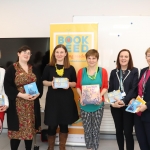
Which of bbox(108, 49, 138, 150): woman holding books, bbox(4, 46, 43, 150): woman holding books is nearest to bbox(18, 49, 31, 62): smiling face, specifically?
bbox(4, 46, 43, 150): woman holding books

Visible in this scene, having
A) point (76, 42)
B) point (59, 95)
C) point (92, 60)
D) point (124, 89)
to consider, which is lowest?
point (59, 95)

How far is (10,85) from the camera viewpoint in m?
2.23

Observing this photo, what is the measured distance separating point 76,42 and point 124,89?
109cm

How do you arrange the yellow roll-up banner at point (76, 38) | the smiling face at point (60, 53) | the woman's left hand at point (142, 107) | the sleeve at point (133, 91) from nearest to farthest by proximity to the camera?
the woman's left hand at point (142, 107) → the sleeve at point (133, 91) → the smiling face at point (60, 53) → the yellow roll-up banner at point (76, 38)

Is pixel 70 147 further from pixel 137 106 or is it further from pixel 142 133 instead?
pixel 137 106

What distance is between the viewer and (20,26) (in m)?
3.53

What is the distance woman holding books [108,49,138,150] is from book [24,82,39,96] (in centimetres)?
92

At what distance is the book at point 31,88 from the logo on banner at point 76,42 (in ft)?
2.83

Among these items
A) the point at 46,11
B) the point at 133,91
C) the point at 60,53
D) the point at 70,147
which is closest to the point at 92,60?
the point at 60,53

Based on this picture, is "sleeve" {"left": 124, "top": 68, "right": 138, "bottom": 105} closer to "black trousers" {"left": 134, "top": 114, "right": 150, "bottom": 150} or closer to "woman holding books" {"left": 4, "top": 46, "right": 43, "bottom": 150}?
"black trousers" {"left": 134, "top": 114, "right": 150, "bottom": 150}

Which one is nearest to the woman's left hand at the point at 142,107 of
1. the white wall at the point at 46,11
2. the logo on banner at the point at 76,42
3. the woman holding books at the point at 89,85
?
the woman holding books at the point at 89,85

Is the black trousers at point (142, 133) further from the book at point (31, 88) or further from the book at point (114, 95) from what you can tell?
the book at point (31, 88)

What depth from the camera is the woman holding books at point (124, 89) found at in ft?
6.97

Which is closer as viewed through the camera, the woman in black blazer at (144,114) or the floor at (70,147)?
the woman in black blazer at (144,114)
